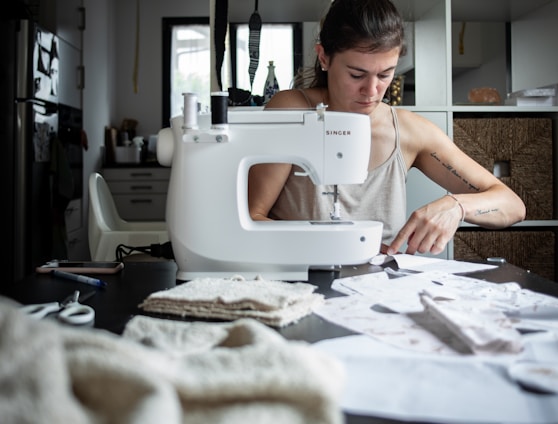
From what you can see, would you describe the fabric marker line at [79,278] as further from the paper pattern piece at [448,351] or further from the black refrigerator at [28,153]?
the black refrigerator at [28,153]

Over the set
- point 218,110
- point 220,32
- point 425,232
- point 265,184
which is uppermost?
point 220,32

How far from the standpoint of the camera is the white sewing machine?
1.17 meters

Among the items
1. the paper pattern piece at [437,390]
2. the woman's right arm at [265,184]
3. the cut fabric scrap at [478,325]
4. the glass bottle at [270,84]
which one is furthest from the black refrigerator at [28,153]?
the paper pattern piece at [437,390]

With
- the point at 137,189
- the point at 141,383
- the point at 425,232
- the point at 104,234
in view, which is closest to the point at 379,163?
the point at 425,232

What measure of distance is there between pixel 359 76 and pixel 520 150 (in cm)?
113

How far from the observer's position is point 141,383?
420 mm

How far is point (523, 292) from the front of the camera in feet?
3.37

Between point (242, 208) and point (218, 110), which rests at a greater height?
point (218, 110)

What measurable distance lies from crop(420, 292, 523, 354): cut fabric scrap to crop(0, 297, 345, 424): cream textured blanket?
0.91ft

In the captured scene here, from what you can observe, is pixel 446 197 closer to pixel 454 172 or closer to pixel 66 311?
pixel 454 172

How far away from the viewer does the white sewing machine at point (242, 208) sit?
3.84 feet

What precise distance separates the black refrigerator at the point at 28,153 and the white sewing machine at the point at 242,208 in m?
2.80

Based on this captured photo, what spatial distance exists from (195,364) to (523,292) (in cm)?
73

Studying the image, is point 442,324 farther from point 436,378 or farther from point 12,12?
point 12,12
